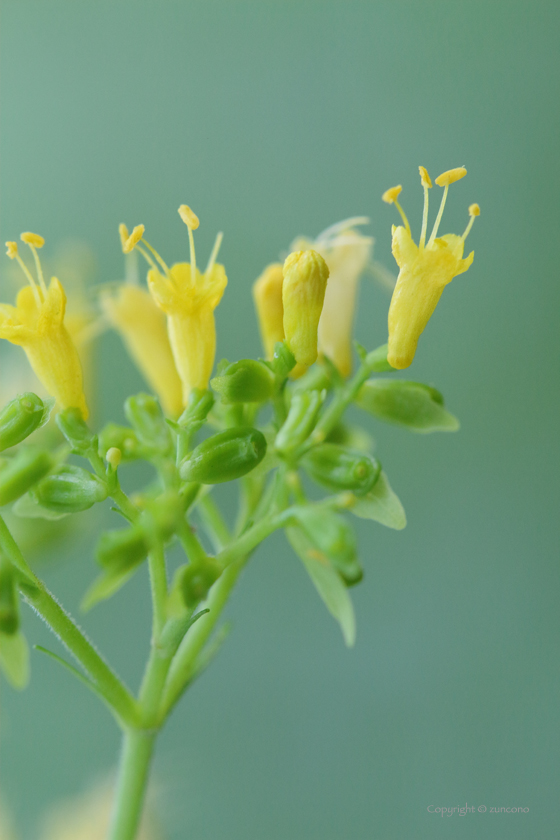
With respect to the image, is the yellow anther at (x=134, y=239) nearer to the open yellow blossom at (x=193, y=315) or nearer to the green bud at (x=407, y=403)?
the open yellow blossom at (x=193, y=315)

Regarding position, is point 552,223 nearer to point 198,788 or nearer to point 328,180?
point 328,180

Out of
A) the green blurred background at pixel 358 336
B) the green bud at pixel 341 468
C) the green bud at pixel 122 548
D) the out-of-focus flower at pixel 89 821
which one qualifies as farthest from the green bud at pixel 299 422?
the green blurred background at pixel 358 336

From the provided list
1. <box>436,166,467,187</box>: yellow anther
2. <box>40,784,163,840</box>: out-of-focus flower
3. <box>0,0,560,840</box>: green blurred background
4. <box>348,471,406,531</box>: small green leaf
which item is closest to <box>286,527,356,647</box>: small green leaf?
<box>348,471,406,531</box>: small green leaf

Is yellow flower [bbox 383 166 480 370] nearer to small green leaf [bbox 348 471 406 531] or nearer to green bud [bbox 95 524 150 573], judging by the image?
small green leaf [bbox 348 471 406 531]

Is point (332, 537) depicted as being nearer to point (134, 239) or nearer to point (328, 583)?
point (328, 583)

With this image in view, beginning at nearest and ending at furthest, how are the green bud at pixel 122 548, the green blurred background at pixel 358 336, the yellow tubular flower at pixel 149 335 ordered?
the green bud at pixel 122 548 < the yellow tubular flower at pixel 149 335 < the green blurred background at pixel 358 336

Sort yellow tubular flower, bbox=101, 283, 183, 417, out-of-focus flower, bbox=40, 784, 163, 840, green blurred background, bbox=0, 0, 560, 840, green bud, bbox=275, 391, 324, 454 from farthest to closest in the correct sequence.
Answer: green blurred background, bbox=0, 0, 560, 840
out-of-focus flower, bbox=40, 784, 163, 840
yellow tubular flower, bbox=101, 283, 183, 417
green bud, bbox=275, 391, 324, 454
